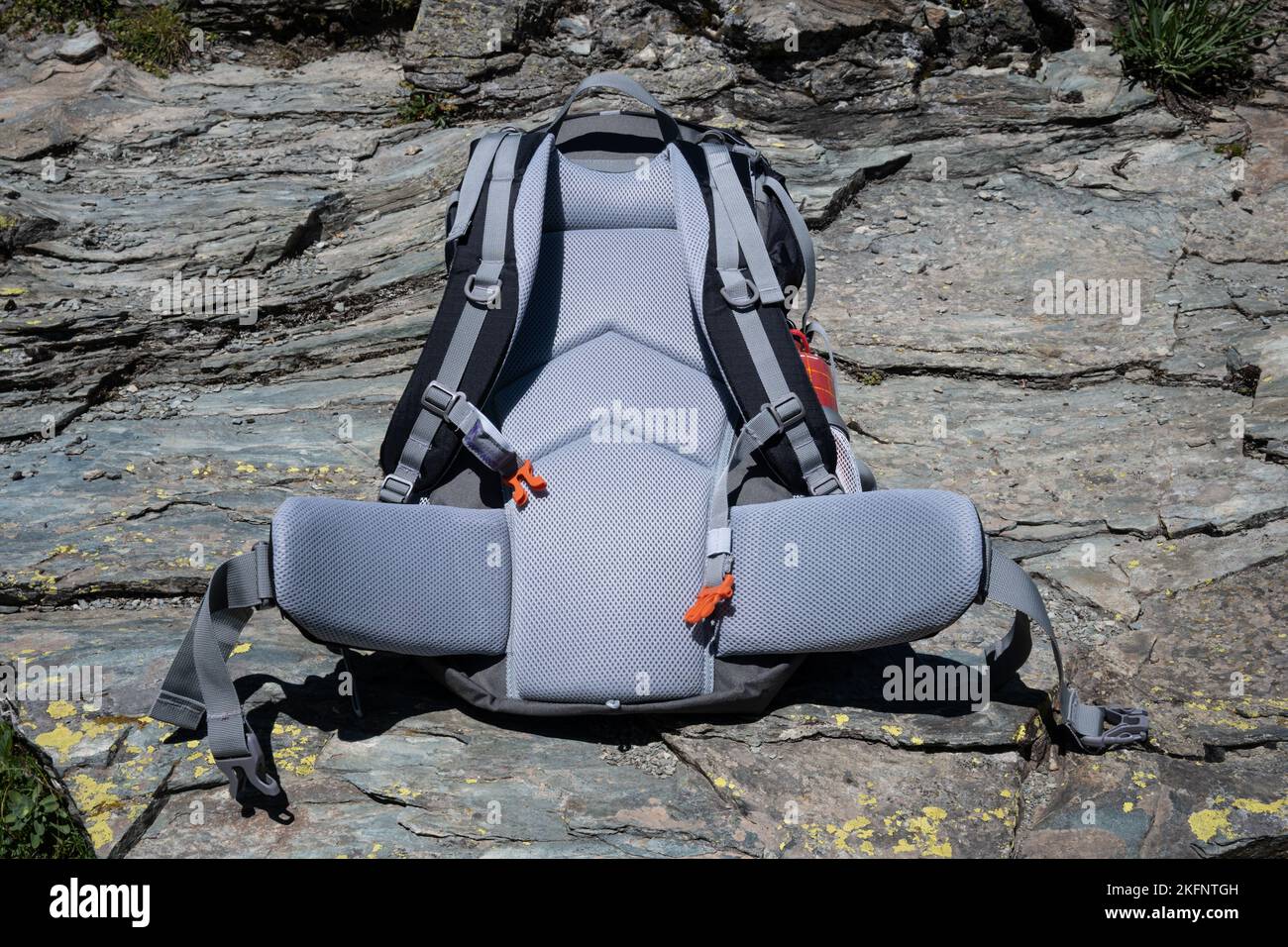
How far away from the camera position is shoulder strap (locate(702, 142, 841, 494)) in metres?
3.39

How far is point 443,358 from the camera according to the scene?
137 inches

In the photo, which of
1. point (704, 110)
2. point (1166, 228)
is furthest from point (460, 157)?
point (1166, 228)

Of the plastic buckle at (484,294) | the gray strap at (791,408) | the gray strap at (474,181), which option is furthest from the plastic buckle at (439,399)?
the gray strap at (791,408)

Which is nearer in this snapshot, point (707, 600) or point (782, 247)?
point (707, 600)

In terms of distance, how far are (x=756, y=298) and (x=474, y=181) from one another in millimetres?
1056

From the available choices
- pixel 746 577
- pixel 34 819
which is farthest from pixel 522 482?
pixel 34 819

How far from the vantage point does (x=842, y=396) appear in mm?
4977

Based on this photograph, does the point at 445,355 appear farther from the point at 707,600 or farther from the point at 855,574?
the point at 855,574

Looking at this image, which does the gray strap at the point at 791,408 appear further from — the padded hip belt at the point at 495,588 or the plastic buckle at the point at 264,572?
the plastic buckle at the point at 264,572

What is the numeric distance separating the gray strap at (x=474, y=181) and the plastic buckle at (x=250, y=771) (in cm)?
171

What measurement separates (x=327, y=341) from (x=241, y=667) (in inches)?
91.2

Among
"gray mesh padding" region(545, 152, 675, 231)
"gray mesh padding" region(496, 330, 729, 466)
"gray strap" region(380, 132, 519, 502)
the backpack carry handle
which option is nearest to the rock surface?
"gray strap" region(380, 132, 519, 502)

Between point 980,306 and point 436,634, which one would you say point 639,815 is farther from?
point 980,306

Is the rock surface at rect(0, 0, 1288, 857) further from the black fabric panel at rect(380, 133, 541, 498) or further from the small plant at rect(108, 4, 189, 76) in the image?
the black fabric panel at rect(380, 133, 541, 498)
